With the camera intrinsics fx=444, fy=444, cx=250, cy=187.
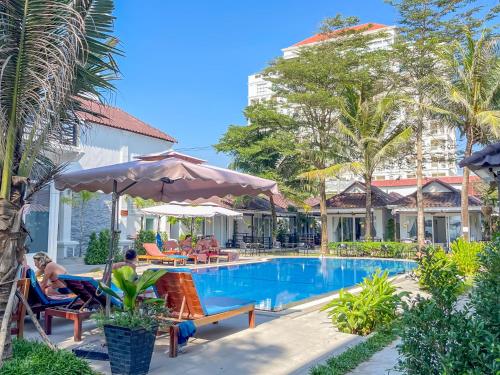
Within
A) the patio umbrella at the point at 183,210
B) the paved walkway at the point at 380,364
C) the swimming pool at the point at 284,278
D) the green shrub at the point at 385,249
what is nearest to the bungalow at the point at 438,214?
the green shrub at the point at 385,249

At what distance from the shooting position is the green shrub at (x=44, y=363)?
401 centimetres

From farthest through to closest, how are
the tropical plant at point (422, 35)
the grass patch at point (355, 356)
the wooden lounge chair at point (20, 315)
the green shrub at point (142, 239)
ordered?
the tropical plant at point (422, 35)
the green shrub at point (142, 239)
the wooden lounge chair at point (20, 315)
the grass patch at point (355, 356)

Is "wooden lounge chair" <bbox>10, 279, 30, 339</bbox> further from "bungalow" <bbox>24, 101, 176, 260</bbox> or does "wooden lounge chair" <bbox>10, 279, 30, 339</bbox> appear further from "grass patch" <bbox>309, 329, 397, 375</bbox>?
"bungalow" <bbox>24, 101, 176, 260</bbox>

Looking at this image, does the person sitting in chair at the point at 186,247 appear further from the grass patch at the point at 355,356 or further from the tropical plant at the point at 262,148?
the grass patch at the point at 355,356

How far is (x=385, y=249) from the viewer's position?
25281mm

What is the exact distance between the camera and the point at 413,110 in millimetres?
25516

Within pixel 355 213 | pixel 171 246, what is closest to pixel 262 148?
pixel 171 246

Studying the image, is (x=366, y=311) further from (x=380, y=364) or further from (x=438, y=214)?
(x=438, y=214)

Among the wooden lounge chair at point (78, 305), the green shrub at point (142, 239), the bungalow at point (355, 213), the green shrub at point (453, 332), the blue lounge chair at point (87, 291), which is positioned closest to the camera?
the green shrub at point (453, 332)

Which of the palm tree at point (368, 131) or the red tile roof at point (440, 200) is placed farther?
the red tile roof at point (440, 200)

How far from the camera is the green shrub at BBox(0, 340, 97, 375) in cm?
401

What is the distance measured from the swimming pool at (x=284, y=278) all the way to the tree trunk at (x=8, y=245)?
6.08 m

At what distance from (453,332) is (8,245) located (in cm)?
377

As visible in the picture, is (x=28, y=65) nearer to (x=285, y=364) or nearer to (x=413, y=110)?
(x=285, y=364)
